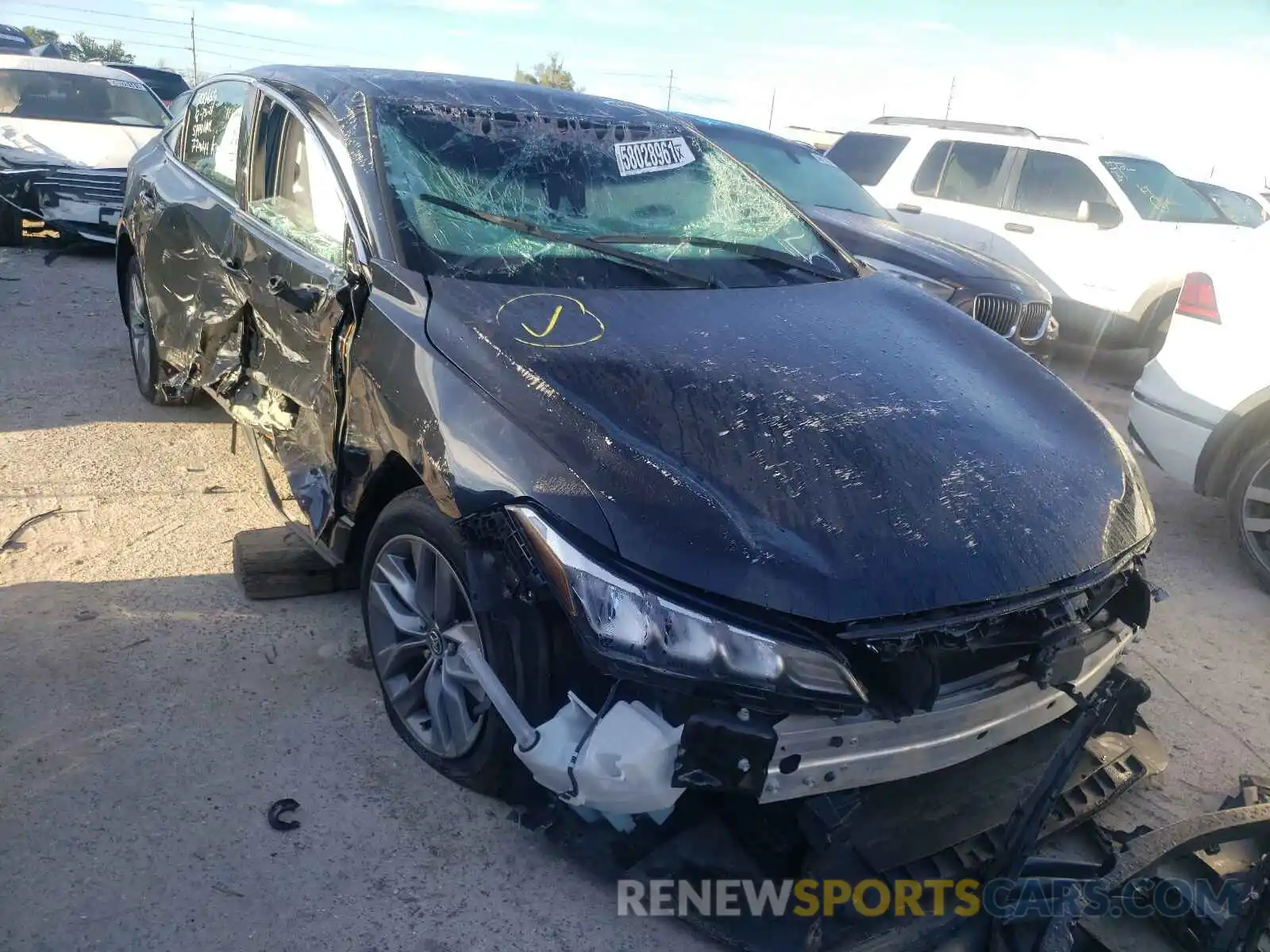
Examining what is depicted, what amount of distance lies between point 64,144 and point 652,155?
7.58 metres

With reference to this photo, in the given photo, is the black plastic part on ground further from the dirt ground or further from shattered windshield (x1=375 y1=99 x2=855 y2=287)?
shattered windshield (x1=375 y1=99 x2=855 y2=287)

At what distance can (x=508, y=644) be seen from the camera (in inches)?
92.2

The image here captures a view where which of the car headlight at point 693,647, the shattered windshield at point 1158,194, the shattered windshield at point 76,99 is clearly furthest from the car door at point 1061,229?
the shattered windshield at point 76,99

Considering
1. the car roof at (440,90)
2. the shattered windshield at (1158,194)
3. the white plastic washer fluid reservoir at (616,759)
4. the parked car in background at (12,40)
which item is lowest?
the parked car in background at (12,40)

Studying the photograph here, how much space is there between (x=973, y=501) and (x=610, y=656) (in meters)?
0.95

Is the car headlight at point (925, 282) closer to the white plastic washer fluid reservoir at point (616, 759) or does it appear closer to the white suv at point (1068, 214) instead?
the white suv at point (1068, 214)

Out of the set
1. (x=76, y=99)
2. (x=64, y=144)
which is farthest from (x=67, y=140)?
(x=76, y=99)

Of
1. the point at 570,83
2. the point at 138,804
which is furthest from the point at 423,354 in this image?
the point at 570,83

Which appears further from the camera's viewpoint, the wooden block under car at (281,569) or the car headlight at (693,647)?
the wooden block under car at (281,569)

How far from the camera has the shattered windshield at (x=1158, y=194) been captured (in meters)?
8.17

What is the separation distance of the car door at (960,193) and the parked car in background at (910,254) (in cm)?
113

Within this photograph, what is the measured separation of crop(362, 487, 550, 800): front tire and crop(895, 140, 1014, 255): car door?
689 cm

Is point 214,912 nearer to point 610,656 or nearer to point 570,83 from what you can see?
point 610,656

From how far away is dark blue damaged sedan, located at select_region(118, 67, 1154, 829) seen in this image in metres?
2.11
